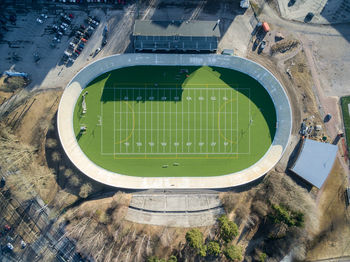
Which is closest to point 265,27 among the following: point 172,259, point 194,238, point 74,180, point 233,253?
point 194,238

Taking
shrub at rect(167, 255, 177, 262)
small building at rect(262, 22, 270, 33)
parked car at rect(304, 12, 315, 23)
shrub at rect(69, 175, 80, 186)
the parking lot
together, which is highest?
parked car at rect(304, 12, 315, 23)

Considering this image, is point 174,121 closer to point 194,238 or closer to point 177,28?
point 177,28

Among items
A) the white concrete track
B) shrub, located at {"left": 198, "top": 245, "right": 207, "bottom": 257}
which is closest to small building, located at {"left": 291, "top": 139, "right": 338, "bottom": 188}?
the white concrete track

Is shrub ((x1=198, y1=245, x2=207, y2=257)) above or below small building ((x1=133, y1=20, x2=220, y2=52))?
below

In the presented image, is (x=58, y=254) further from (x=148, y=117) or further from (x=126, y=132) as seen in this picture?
(x=148, y=117)

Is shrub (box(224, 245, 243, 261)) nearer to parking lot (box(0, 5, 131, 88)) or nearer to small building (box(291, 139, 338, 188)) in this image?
small building (box(291, 139, 338, 188))

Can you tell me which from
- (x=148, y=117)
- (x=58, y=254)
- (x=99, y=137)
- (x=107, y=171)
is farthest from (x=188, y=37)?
(x=58, y=254)
